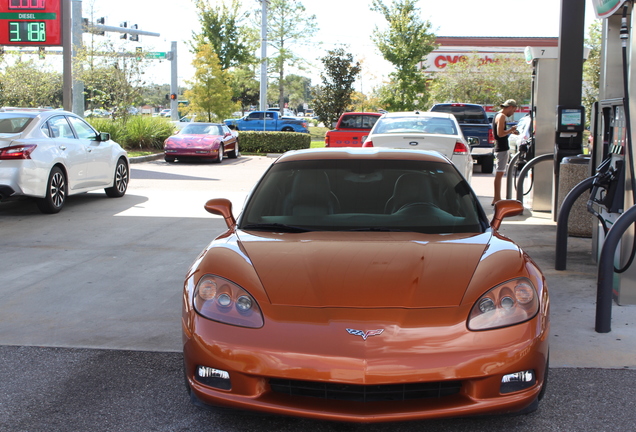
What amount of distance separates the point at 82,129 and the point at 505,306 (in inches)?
397

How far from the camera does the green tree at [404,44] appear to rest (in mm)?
34312

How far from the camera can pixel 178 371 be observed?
4.23 meters

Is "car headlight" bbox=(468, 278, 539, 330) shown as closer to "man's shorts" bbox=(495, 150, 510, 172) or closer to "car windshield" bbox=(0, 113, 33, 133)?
"man's shorts" bbox=(495, 150, 510, 172)

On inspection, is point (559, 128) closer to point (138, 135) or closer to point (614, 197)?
point (614, 197)

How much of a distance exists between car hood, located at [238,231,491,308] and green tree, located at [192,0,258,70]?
40.9m

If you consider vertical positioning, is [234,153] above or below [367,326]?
above

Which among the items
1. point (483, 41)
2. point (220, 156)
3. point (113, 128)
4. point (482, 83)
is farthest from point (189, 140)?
point (483, 41)

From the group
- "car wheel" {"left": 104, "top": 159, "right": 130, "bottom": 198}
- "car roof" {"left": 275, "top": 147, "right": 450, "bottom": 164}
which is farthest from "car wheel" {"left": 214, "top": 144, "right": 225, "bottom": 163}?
"car roof" {"left": 275, "top": 147, "right": 450, "bottom": 164}

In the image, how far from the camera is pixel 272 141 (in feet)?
90.4

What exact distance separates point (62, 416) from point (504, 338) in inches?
88.2

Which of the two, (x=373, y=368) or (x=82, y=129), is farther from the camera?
(x=82, y=129)

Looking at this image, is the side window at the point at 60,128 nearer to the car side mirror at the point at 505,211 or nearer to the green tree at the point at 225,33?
the car side mirror at the point at 505,211

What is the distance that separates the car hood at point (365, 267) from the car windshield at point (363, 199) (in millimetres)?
221

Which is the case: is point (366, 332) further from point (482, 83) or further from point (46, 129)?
point (482, 83)
